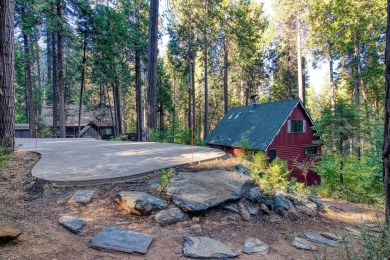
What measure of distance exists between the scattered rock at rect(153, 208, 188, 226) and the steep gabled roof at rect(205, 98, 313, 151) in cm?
980

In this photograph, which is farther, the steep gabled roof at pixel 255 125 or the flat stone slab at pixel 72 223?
the steep gabled roof at pixel 255 125

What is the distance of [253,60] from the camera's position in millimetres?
22172

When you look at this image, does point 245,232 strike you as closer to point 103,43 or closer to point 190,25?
point 103,43

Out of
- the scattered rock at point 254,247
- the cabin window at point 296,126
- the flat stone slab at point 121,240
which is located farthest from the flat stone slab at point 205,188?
the cabin window at point 296,126

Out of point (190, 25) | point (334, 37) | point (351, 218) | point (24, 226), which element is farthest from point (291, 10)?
point (24, 226)

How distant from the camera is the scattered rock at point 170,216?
3480mm

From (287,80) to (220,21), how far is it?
8.96 metres

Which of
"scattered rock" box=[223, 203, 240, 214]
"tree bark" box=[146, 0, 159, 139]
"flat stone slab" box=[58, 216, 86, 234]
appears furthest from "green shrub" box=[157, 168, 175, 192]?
"tree bark" box=[146, 0, 159, 139]

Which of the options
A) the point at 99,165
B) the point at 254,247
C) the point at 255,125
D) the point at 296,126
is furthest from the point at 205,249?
the point at 296,126

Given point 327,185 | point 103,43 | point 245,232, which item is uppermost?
point 103,43

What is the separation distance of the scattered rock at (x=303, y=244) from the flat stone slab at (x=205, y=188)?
1.08 metres

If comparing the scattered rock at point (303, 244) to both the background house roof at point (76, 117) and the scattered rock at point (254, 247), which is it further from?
the background house roof at point (76, 117)

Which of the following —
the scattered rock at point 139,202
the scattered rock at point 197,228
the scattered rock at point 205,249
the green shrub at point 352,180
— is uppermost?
the scattered rock at point 139,202

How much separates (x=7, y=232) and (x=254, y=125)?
49.5ft
